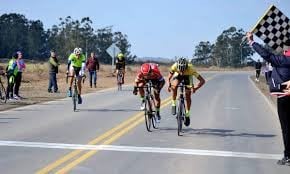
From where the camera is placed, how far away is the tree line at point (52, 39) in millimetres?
95062

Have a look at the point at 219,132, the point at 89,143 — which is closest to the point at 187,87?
the point at 219,132

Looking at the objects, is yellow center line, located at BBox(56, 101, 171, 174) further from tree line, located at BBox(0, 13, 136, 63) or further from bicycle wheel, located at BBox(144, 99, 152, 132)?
tree line, located at BBox(0, 13, 136, 63)

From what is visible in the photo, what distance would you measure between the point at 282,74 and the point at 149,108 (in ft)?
15.6

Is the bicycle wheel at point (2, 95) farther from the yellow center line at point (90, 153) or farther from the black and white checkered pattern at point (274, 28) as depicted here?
the black and white checkered pattern at point (274, 28)

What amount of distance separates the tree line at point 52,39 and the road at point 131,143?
78324 mm

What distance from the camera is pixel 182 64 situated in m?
12.2

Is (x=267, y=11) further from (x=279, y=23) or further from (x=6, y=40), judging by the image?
(x=6, y=40)

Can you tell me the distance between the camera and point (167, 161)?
362 inches

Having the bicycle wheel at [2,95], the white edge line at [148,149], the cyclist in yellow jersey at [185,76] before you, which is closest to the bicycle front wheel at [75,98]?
the bicycle wheel at [2,95]

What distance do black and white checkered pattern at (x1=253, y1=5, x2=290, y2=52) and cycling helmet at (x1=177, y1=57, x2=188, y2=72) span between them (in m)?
3.01

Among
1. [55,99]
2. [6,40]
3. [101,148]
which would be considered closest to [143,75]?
[101,148]

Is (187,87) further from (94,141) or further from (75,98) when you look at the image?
(75,98)

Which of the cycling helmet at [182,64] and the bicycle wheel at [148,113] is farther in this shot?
the bicycle wheel at [148,113]

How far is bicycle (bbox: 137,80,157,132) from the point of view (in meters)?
12.9
